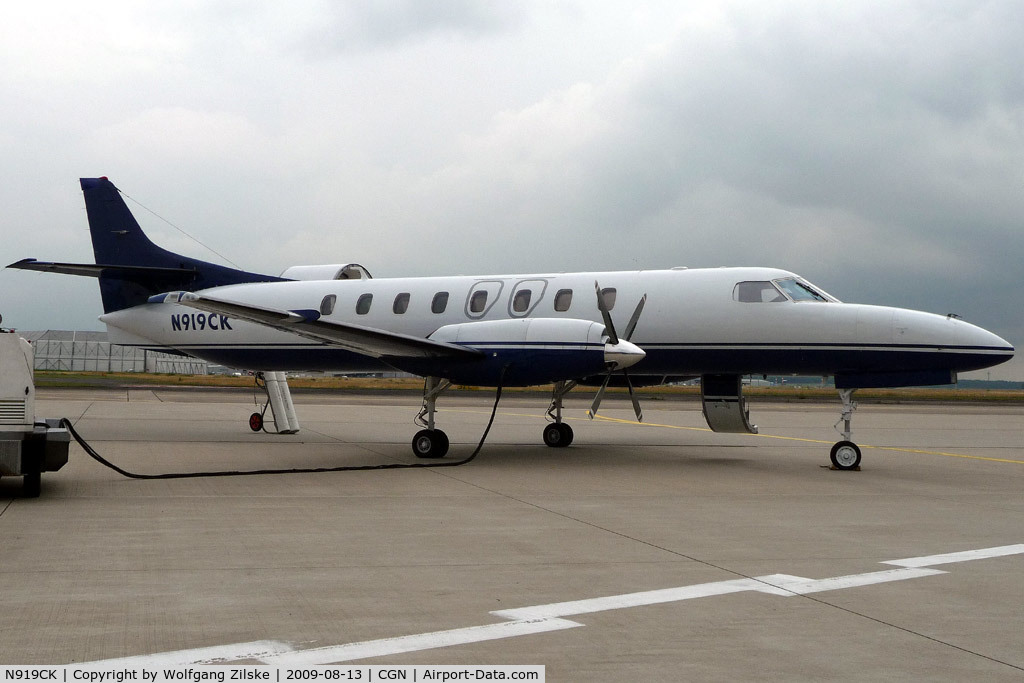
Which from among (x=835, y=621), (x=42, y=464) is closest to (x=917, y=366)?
(x=835, y=621)

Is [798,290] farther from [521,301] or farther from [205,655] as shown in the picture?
[205,655]

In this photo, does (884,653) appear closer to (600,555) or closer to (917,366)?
(600,555)

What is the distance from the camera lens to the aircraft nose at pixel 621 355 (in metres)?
13.4

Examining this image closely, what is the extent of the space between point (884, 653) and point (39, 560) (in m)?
5.53

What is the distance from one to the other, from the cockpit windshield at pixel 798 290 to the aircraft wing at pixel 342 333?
4951mm

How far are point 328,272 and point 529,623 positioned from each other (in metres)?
14.8

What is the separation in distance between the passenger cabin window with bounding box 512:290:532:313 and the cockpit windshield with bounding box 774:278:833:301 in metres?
4.12

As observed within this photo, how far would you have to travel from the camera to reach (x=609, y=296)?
1539cm

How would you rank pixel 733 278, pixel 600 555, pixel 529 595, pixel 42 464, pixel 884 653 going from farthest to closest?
pixel 733 278 → pixel 42 464 → pixel 600 555 → pixel 529 595 → pixel 884 653

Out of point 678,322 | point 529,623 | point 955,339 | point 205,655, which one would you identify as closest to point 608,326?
point 678,322

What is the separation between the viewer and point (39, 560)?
6.52 m

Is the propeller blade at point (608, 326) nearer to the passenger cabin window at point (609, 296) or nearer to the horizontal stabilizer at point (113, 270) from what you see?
the passenger cabin window at point (609, 296)

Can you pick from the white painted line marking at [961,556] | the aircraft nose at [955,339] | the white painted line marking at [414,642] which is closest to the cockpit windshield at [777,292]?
the aircraft nose at [955,339]

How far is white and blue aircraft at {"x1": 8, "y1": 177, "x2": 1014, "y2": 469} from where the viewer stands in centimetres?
1360
